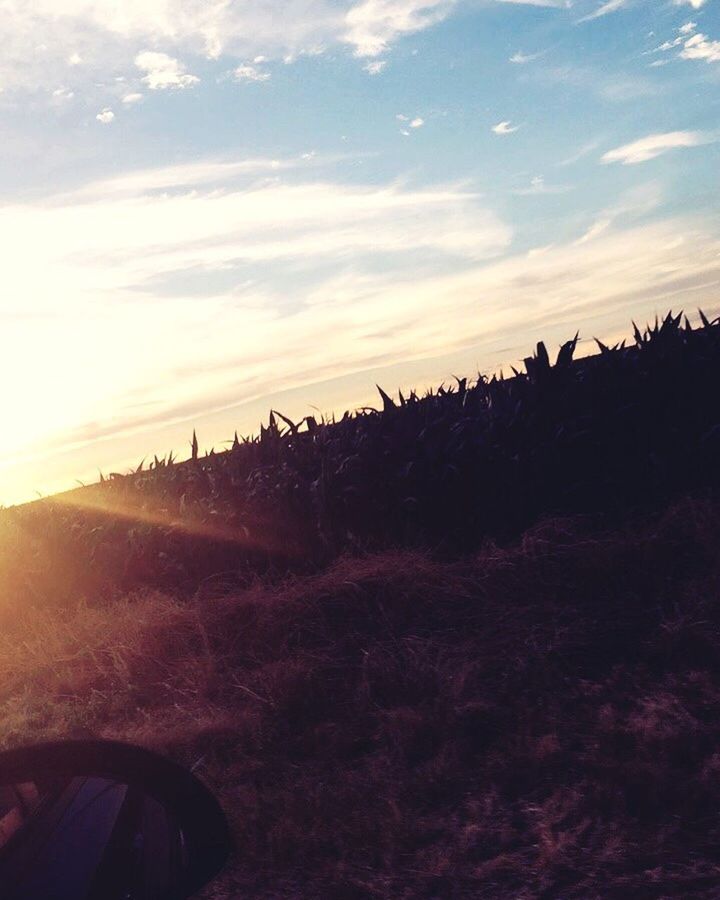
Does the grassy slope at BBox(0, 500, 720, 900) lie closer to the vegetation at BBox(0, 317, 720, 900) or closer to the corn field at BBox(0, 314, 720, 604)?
the vegetation at BBox(0, 317, 720, 900)

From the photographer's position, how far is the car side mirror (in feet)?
4.92

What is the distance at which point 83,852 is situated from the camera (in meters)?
1.61

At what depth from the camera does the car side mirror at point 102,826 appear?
150cm

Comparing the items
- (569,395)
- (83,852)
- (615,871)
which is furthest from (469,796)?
(569,395)

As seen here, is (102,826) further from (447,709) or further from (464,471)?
(464,471)

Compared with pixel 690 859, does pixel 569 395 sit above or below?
above

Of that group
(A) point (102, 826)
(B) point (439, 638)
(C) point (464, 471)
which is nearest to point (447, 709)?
(B) point (439, 638)

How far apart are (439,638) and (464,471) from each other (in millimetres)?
2155

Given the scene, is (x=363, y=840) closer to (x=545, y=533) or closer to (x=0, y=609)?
(x=545, y=533)

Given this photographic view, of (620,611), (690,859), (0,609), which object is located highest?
(0,609)

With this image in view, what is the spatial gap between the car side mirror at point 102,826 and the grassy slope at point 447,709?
1.62 m

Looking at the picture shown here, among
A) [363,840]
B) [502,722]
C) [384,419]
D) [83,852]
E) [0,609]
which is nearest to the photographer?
[83,852]

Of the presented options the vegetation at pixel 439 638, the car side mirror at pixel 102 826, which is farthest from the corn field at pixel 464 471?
the car side mirror at pixel 102 826

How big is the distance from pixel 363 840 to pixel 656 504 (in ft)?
13.5
